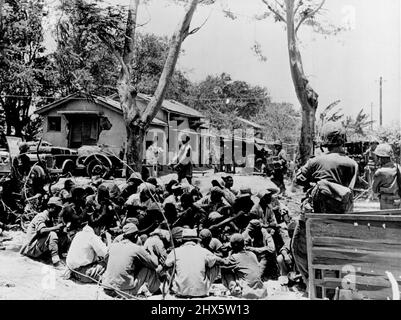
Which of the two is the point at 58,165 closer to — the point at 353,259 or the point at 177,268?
the point at 177,268

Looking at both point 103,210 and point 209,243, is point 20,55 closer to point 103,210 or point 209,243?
point 103,210

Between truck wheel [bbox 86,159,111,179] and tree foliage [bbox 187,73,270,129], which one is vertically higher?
tree foliage [bbox 187,73,270,129]

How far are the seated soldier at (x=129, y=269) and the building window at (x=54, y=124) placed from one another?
16282 mm

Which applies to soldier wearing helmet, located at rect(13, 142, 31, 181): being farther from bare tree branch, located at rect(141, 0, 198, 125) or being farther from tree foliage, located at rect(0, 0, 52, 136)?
bare tree branch, located at rect(141, 0, 198, 125)

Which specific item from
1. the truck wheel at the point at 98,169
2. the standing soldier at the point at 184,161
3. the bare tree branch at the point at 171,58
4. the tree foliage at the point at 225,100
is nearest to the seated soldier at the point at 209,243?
the standing soldier at the point at 184,161

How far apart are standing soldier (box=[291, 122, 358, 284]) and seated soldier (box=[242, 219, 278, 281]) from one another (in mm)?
1191

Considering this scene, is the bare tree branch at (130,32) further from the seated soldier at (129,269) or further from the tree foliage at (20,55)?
the seated soldier at (129,269)

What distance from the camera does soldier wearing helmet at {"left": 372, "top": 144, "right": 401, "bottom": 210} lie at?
6586 millimetres

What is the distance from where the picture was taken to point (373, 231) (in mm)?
3551

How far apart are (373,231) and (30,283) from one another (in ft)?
14.0

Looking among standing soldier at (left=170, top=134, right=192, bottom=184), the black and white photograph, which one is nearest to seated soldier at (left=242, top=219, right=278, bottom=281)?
the black and white photograph

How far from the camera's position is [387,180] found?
22.0ft

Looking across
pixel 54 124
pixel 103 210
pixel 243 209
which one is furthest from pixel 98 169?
pixel 54 124
